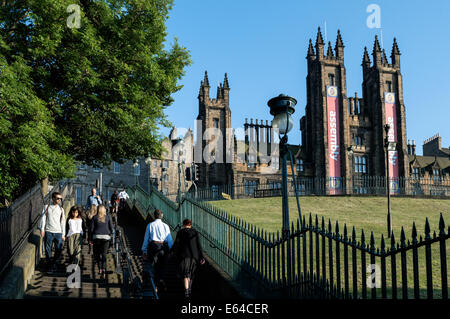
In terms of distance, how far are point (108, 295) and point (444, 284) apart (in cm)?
643

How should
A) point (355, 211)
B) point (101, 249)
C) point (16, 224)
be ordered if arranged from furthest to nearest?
point (355, 211), point (101, 249), point (16, 224)

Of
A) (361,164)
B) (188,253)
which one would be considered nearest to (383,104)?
(361,164)

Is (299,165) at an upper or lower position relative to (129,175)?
upper

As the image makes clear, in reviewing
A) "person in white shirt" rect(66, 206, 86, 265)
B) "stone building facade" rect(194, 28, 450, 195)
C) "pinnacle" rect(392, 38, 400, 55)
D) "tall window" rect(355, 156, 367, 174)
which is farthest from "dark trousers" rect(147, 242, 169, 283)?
"pinnacle" rect(392, 38, 400, 55)

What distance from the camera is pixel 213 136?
196 ft

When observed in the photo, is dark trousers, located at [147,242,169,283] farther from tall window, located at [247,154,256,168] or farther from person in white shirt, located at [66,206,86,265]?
tall window, located at [247,154,256,168]

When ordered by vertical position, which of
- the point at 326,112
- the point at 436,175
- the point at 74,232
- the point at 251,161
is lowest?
the point at 74,232

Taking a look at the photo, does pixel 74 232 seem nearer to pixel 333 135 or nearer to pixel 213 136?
pixel 213 136

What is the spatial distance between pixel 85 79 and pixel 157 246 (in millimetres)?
9205

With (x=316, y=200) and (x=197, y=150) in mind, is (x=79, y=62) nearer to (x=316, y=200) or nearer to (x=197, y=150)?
(x=316, y=200)

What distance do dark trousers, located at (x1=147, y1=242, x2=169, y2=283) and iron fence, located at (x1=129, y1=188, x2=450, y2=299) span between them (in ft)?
4.40

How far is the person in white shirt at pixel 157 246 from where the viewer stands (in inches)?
363
